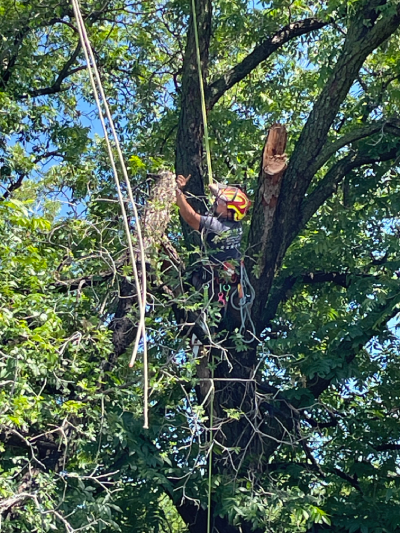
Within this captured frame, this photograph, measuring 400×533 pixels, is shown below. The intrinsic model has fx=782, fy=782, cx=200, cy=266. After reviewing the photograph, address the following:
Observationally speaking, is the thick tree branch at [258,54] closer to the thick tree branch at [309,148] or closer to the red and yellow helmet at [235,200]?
the thick tree branch at [309,148]

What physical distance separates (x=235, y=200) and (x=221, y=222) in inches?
7.8

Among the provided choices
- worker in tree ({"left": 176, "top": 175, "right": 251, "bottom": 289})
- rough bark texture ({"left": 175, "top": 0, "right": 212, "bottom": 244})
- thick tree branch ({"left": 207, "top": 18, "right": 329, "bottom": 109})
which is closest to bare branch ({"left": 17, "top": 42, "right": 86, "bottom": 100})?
thick tree branch ({"left": 207, "top": 18, "right": 329, "bottom": 109})

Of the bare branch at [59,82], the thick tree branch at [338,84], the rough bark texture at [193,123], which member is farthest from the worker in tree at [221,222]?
the bare branch at [59,82]

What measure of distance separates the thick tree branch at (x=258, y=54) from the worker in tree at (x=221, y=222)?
133 cm

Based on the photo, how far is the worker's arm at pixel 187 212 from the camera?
18.6 feet

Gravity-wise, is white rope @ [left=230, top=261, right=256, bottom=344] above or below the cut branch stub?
below

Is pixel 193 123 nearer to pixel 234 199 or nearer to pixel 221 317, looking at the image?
pixel 234 199

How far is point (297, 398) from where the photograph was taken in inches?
229

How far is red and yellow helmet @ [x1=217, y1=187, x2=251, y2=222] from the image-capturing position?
18.8 feet

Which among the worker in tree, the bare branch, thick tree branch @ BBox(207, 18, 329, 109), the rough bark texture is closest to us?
the worker in tree

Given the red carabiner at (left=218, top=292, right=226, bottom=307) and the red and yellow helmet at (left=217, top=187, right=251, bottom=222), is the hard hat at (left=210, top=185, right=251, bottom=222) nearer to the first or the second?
the red and yellow helmet at (left=217, top=187, right=251, bottom=222)

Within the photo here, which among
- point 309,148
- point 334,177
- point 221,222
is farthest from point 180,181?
point 334,177

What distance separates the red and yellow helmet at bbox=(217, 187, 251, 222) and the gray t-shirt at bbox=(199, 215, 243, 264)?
0.10 m

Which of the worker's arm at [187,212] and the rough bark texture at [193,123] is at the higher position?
the rough bark texture at [193,123]
